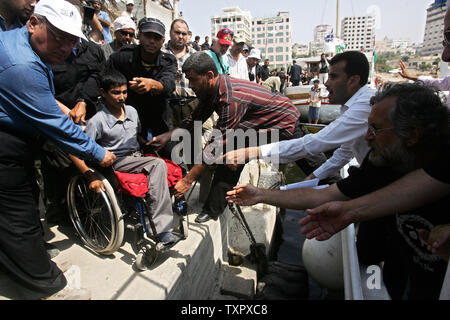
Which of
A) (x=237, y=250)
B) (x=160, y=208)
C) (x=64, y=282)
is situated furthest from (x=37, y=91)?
(x=237, y=250)

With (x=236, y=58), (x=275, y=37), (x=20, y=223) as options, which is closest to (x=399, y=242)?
(x=20, y=223)

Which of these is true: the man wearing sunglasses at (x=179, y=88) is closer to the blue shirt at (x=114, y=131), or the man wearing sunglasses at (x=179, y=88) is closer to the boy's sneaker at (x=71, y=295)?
the blue shirt at (x=114, y=131)

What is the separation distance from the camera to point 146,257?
2.42 m

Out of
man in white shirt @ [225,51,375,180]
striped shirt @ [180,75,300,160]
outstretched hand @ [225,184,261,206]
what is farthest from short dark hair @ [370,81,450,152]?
striped shirt @ [180,75,300,160]

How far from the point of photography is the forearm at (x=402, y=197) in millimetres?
1520

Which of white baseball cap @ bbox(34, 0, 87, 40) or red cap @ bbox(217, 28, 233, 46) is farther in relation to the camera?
red cap @ bbox(217, 28, 233, 46)

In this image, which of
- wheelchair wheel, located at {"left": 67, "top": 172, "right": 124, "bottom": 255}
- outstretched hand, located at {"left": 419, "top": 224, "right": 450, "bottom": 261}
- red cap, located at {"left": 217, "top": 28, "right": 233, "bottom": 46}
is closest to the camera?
outstretched hand, located at {"left": 419, "top": 224, "right": 450, "bottom": 261}

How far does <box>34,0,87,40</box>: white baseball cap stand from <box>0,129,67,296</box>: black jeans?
2.56 ft

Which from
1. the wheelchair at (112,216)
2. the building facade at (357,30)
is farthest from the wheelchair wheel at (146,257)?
the building facade at (357,30)

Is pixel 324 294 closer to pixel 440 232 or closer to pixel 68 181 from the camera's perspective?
pixel 440 232

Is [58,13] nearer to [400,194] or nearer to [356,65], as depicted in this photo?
[400,194]

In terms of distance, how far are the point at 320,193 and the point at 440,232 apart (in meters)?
0.81

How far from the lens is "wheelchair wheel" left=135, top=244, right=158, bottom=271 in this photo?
2.38m

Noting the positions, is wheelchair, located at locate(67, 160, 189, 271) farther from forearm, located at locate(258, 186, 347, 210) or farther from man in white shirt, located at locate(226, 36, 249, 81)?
man in white shirt, located at locate(226, 36, 249, 81)
